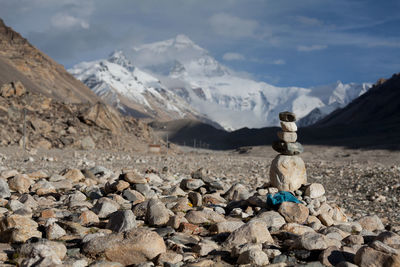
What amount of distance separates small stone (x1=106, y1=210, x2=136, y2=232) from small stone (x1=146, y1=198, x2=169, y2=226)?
754mm

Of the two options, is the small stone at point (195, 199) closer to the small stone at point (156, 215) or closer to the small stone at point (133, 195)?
the small stone at point (133, 195)

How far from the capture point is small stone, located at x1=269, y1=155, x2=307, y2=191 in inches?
485

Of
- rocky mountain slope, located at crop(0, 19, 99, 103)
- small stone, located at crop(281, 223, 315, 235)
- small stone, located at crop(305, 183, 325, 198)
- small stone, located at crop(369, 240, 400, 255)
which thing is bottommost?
small stone, located at crop(281, 223, 315, 235)

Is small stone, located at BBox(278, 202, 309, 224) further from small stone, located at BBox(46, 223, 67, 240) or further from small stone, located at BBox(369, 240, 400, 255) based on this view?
small stone, located at BBox(46, 223, 67, 240)

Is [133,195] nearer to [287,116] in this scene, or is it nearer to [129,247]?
[129,247]

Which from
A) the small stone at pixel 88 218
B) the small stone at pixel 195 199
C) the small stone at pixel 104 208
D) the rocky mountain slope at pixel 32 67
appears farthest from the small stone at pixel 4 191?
the rocky mountain slope at pixel 32 67

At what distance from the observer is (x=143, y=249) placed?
240 inches

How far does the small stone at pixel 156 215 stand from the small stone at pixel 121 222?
75 cm

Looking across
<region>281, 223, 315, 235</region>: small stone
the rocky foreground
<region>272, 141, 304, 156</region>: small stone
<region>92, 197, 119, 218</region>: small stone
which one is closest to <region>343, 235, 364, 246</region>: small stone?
the rocky foreground

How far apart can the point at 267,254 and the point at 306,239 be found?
0.73 meters

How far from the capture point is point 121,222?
7.57 meters

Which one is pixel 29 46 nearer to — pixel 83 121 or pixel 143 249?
pixel 83 121

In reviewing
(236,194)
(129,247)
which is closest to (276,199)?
(236,194)

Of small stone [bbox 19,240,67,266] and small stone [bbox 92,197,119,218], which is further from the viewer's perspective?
small stone [bbox 92,197,119,218]
